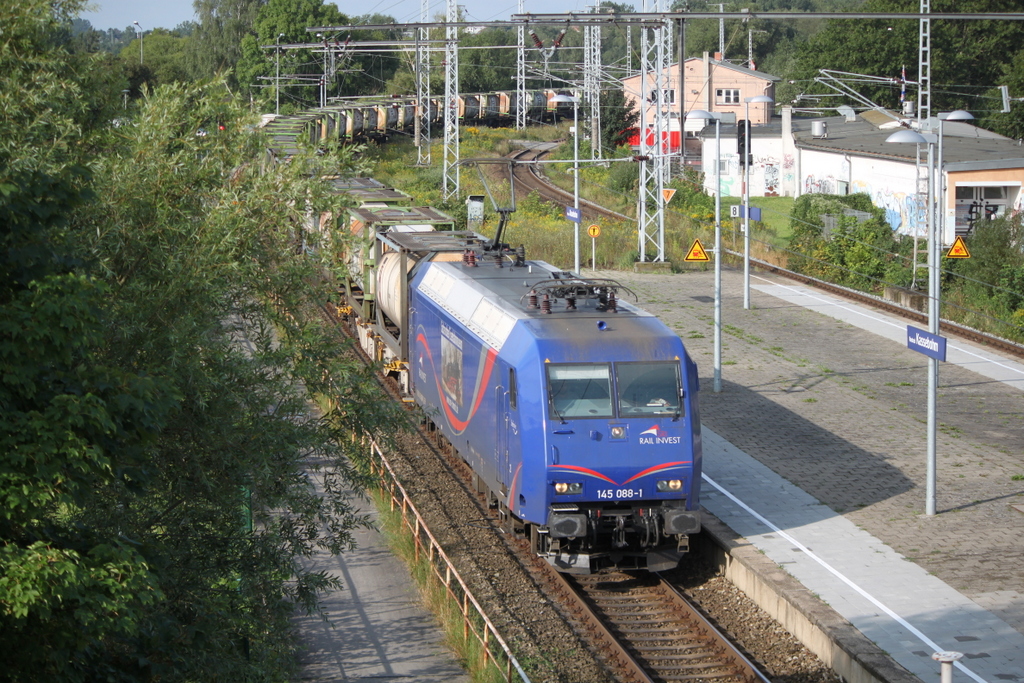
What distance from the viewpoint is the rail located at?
1080 cm

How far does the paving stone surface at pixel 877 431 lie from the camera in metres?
13.8

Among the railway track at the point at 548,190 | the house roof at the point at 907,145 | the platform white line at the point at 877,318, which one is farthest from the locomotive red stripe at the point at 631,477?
the railway track at the point at 548,190

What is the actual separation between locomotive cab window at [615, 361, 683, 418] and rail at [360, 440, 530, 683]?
2.74m

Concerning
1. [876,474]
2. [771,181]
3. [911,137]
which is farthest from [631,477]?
[771,181]

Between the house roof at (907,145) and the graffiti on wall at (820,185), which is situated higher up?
the house roof at (907,145)

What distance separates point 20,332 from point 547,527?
6966 mm

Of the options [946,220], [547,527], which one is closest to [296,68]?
[946,220]

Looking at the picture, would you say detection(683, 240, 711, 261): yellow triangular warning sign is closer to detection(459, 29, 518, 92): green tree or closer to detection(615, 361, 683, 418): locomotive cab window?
detection(615, 361, 683, 418): locomotive cab window

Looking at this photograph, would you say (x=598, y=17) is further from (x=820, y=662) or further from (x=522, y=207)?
(x=522, y=207)

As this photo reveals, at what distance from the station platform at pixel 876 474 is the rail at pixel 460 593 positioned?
3649mm

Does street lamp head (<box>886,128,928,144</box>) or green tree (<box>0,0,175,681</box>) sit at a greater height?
street lamp head (<box>886,128,928,144</box>)

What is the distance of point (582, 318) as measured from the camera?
523 inches

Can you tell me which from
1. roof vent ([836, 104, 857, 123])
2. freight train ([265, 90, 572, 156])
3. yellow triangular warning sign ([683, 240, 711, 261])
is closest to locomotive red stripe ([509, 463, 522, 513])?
yellow triangular warning sign ([683, 240, 711, 261])

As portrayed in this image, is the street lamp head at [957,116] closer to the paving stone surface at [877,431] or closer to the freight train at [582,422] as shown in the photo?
the paving stone surface at [877,431]
